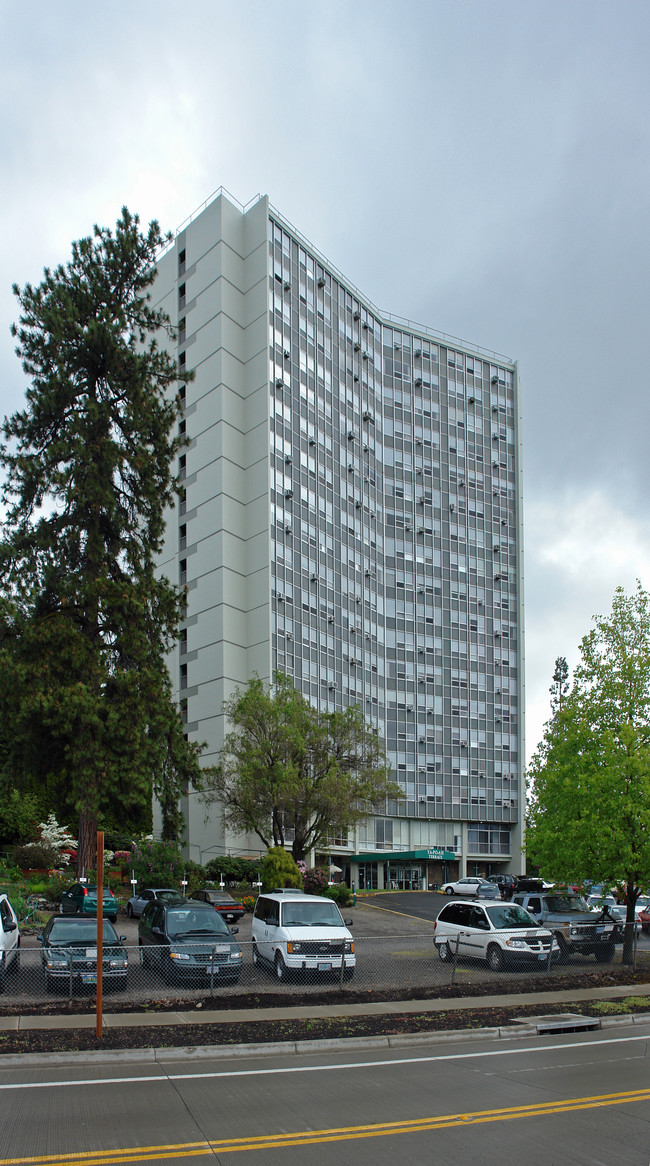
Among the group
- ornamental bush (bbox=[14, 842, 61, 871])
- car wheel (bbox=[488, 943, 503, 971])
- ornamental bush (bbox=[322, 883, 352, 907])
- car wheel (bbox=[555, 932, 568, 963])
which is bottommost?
ornamental bush (bbox=[322, 883, 352, 907])

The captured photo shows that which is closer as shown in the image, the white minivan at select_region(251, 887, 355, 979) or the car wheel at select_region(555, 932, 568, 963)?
the white minivan at select_region(251, 887, 355, 979)

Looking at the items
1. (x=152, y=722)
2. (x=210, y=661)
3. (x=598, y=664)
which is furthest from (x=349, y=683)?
(x=598, y=664)

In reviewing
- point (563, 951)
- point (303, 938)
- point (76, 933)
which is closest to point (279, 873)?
point (563, 951)

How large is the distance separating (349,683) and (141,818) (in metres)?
19.3

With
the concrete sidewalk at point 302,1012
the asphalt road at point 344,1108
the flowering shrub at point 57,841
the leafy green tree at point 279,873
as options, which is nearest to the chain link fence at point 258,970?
the concrete sidewalk at point 302,1012

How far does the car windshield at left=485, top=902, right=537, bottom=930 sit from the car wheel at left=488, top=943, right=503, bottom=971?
0.56m

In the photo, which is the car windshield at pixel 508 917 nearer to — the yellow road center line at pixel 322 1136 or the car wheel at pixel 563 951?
the car wheel at pixel 563 951

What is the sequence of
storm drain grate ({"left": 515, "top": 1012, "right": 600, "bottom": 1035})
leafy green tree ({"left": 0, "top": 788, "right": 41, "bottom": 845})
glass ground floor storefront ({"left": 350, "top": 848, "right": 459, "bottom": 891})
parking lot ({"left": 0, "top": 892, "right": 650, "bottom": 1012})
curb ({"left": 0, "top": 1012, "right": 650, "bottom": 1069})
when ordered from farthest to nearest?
glass ground floor storefront ({"left": 350, "top": 848, "right": 459, "bottom": 891}) < leafy green tree ({"left": 0, "top": 788, "right": 41, "bottom": 845}) < parking lot ({"left": 0, "top": 892, "right": 650, "bottom": 1012}) < storm drain grate ({"left": 515, "top": 1012, "right": 600, "bottom": 1035}) < curb ({"left": 0, "top": 1012, "right": 650, "bottom": 1069})

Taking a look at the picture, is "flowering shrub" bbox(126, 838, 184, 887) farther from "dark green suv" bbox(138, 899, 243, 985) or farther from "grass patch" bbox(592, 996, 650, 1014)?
"grass patch" bbox(592, 996, 650, 1014)

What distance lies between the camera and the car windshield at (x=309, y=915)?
21.1m

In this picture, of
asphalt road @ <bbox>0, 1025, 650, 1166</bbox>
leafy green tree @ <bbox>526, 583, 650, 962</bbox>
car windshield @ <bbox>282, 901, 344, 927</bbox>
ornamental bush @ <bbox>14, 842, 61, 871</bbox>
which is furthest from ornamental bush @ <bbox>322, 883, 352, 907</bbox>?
asphalt road @ <bbox>0, 1025, 650, 1166</bbox>

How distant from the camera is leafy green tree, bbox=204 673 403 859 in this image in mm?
47594

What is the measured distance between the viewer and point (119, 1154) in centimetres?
796

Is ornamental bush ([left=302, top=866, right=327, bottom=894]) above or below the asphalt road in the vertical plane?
below
